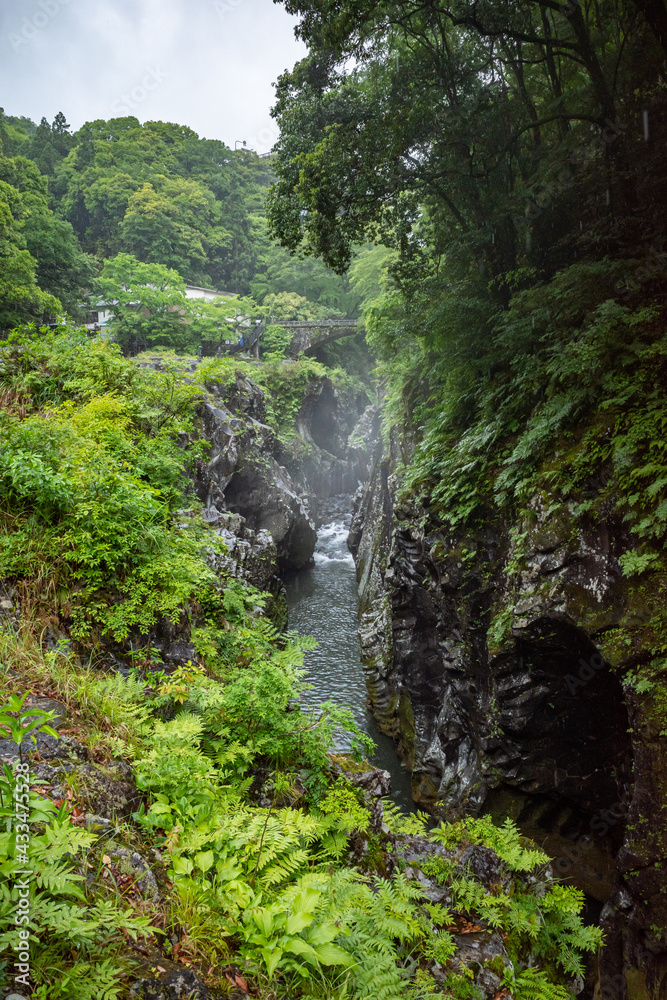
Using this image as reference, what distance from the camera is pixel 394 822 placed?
5.25 meters

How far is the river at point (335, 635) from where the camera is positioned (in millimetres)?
11024

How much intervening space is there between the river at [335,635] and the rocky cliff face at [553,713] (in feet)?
3.58

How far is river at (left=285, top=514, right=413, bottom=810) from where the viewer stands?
1102 centimetres

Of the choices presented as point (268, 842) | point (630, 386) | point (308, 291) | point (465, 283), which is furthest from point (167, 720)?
point (308, 291)

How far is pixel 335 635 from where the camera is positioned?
1573cm

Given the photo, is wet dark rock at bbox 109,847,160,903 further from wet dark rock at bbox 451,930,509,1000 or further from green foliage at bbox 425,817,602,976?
green foliage at bbox 425,817,602,976

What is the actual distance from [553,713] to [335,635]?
9.78 meters

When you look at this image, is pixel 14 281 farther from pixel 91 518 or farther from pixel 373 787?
pixel 373 787

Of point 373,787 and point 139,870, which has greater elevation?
point 139,870

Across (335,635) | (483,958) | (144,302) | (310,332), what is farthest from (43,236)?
(483,958)

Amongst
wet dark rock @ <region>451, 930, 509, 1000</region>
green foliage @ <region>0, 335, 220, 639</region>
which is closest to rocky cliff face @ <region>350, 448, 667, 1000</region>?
wet dark rock @ <region>451, 930, 509, 1000</region>

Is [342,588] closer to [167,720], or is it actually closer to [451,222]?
[451,222]

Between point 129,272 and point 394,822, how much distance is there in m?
24.9

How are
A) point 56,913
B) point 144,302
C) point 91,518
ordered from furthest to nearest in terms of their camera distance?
point 144,302, point 91,518, point 56,913
